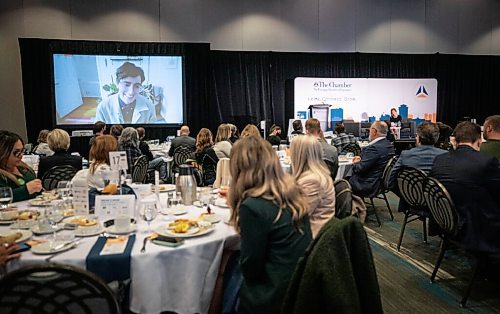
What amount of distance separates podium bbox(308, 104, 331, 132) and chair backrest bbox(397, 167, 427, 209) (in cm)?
727

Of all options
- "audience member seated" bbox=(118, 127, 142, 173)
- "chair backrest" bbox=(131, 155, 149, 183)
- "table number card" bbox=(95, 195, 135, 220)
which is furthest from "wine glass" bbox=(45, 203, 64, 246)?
"audience member seated" bbox=(118, 127, 142, 173)

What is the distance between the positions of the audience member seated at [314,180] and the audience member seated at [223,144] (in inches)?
114

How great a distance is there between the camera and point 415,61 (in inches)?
488

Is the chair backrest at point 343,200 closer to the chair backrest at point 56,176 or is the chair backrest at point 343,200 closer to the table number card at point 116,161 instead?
the table number card at point 116,161

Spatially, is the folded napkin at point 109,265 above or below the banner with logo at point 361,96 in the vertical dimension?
below

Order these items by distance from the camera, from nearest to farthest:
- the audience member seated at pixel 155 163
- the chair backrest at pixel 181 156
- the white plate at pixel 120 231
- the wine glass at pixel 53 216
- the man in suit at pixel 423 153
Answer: the white plate at pixel 120 231, the wine glass at pixel 53 216, the man in suit at pixel 423 153, the chair backrest at pixel 181 156, the audience member seated at pixel 155 163

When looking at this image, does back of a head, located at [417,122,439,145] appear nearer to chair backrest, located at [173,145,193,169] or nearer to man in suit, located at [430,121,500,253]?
man in suit, located at [430,121,500,253]

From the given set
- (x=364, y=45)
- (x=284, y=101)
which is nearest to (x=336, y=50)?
(x=364, y=45)

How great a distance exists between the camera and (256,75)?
11.5 metres

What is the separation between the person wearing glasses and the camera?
127 inches

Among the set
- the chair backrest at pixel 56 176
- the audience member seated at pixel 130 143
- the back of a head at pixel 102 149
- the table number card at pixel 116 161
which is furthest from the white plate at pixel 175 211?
the audience member seated at pixel 130 143

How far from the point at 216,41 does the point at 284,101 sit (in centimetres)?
236

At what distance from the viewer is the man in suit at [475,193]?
10.2ft

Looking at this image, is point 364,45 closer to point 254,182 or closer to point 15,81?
point 15,81
